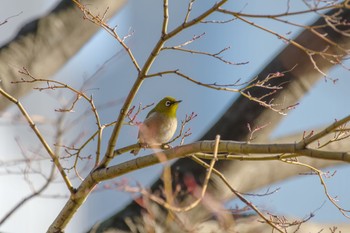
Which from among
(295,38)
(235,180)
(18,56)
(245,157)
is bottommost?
(245,157)

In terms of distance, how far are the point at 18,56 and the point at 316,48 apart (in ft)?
3.29

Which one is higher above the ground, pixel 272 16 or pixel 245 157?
pixel 272 16

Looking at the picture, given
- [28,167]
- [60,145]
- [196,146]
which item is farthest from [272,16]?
[28,167]

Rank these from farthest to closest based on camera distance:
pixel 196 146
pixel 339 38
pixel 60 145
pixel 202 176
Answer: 1. pixel 202 176
2. pixel 339 38
3. pixel 60 145
4. pixel 196 146

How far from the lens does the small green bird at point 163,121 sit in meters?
1.85

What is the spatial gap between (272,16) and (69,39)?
1191 mm

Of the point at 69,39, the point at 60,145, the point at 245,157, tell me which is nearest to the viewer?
the point at 245,157

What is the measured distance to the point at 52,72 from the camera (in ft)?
7.02

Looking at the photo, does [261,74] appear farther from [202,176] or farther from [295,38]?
[202,176]

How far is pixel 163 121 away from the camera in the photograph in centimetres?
191

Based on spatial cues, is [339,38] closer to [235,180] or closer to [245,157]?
[235,180]

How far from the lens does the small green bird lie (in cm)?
185

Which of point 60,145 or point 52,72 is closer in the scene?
point 60,145

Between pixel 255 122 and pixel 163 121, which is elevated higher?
pixel 163 121
